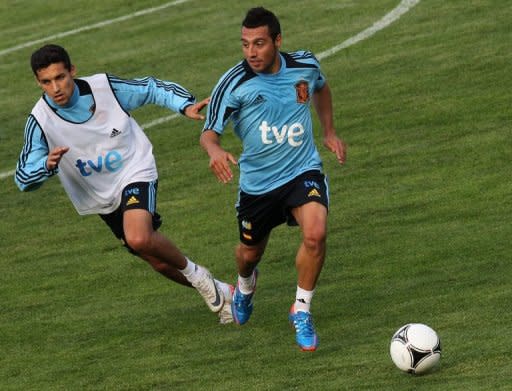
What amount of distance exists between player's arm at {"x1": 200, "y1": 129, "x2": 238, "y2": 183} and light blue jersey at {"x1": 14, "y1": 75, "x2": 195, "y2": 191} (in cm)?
65

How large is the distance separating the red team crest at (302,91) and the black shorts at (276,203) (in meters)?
0.54

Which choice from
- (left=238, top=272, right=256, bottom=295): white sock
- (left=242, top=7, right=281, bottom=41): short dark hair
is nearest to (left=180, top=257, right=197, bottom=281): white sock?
(left=238, top=272, right=256, bottom=295): white sock

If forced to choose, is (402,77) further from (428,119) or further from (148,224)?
(148,224)

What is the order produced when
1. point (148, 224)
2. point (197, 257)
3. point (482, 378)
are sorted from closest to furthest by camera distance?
point (482, 378) → point (148, 224) → point (197, 257)

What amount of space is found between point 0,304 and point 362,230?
3454mm

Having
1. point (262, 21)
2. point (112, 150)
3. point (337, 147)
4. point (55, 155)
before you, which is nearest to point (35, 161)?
point (55, 155)

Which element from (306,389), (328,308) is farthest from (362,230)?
(306,389)

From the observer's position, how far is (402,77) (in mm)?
19297

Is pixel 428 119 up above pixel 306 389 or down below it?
below

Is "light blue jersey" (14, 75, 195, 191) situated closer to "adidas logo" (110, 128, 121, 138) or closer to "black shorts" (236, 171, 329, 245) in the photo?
"adidas logo" (110, 128, 121, 138)

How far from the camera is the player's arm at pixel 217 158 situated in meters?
9.98

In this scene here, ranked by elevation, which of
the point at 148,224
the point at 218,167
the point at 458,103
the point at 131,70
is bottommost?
the point at 131,70

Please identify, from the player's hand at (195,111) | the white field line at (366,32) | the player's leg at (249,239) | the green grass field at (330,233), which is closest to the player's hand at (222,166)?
the player's hand at (195,111)

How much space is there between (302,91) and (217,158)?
3.79 ft
